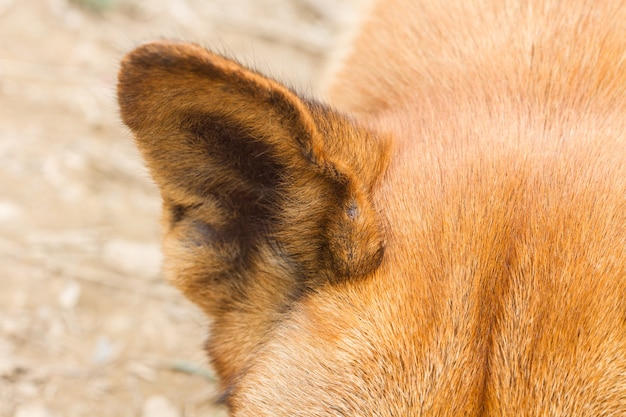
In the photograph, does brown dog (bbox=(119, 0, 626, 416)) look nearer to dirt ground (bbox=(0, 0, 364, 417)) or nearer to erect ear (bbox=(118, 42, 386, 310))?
erect ear (bbox=(118, 42, 386, 310))

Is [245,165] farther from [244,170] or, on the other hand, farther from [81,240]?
[81,240]

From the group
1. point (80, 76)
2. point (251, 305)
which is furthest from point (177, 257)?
point (80, 76)

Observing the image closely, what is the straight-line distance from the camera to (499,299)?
2219mm

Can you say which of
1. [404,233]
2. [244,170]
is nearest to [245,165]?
[244,170]

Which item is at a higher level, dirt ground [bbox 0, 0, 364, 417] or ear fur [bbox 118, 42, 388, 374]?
ear fur [bbox 118, 42, 388, 374]

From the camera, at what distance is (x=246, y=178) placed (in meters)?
2.62

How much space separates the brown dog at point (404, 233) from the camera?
2133 millimetres

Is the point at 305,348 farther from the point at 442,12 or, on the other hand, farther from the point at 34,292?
the point at 34,292

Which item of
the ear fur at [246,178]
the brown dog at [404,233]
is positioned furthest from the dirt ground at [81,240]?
the brown dog at [404,233]

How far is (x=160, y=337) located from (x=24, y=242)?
3.24 feet

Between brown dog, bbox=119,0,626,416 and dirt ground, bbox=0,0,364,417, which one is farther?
dirt ground, bbox=0,0,364,417

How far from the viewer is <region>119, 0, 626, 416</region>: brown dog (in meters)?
2.13

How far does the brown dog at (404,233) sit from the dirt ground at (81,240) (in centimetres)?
82

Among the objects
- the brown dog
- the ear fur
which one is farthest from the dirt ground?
the brown dog
